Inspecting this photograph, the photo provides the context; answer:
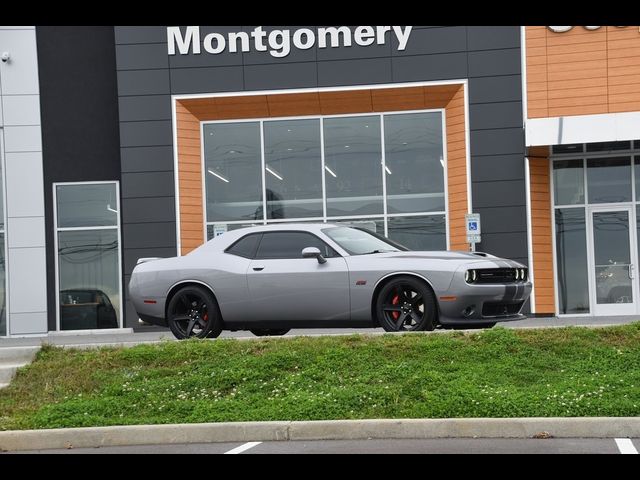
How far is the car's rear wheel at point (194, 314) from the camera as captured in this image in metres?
12.3

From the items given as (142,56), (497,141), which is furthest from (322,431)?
(142,56)

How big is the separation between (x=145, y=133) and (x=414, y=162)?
6.20 meters

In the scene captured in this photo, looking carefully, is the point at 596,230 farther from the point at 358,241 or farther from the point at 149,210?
the point at 358,241

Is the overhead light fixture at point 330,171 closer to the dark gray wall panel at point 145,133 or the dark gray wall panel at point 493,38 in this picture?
the dark gray wall panel at point 145,133

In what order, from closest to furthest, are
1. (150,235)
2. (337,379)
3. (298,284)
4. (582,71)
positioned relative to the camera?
(337,379) → (298,284) → (582,71) → (150,235)

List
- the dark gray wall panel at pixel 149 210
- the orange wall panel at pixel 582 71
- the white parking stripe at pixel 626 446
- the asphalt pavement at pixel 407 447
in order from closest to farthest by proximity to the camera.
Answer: the white parking stripe at pixel 626 446 < the asphalt pavement at pixel 407 447 < the orange wall panel at pixel 582 71 < the dark gray wall panel at pixel 149 210

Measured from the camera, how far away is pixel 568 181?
21.8 m

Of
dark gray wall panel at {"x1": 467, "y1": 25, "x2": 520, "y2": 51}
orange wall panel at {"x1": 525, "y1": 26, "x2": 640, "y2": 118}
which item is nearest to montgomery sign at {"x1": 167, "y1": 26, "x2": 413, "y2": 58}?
dark gray wall panel at {"x1": 467, "y1": 25, "x2": 520, "y2": 51}

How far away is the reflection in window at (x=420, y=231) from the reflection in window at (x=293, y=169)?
1.80 metres

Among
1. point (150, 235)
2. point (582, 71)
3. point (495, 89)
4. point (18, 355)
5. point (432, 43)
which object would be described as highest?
point (432, 43)

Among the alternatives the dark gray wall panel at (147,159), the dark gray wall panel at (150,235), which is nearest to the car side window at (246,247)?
the dark gray wall panel at (150,235)

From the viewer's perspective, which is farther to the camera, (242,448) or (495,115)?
(495,115)

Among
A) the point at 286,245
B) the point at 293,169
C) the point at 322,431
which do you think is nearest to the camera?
the point at 322,431
